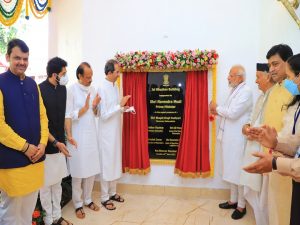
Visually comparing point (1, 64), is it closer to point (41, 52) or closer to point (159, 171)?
point (41, 52)

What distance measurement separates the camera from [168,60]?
363 cm

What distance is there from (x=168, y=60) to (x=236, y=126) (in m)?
1.18

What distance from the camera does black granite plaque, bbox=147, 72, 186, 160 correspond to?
149 inches

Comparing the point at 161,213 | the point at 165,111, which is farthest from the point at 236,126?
the point at 161,213

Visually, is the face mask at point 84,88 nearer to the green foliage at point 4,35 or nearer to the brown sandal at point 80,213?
the green foliage at point 4,35

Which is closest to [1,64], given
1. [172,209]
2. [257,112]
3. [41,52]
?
[41,52]

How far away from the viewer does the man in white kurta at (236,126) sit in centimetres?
323

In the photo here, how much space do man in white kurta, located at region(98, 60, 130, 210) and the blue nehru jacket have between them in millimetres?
1234

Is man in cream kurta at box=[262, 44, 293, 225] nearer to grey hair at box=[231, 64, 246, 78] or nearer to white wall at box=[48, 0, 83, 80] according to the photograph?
grey hair at box=[231, 64, 246, 78]

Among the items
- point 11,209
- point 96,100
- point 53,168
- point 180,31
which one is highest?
point 180,31

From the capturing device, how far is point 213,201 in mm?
3732

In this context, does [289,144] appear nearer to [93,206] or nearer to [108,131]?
[108,131]

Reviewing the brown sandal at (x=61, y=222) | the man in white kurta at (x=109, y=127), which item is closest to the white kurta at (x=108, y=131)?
the man in white kurta at (x=109, y=127)

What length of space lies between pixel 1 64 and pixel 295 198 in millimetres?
3319
